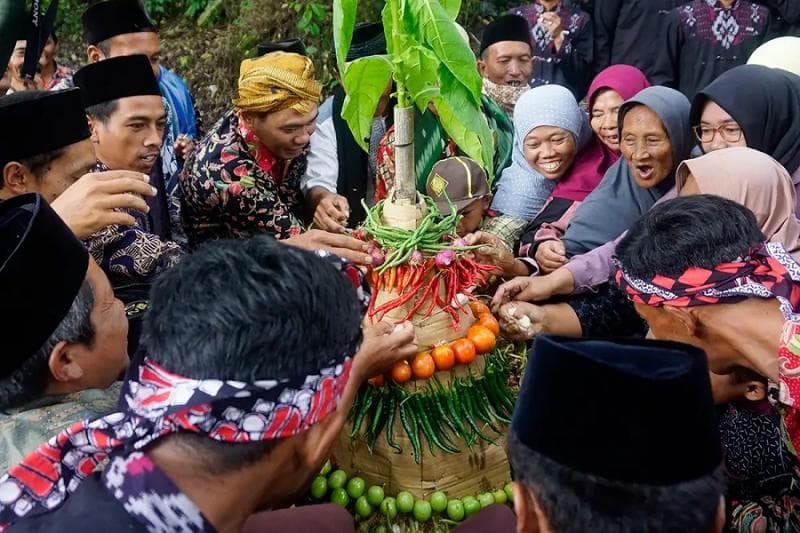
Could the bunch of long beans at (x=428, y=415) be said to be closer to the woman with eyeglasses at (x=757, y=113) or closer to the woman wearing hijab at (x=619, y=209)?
the woman wearing hijab at (x=619, y=209)

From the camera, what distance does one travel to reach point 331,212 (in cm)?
345

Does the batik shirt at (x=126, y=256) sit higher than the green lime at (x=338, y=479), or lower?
higher

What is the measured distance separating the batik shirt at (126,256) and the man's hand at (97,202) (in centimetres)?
26

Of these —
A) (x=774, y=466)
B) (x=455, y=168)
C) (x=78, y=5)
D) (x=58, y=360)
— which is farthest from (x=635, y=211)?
(x=78, y=5)

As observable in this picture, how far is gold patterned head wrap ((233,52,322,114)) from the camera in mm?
3227

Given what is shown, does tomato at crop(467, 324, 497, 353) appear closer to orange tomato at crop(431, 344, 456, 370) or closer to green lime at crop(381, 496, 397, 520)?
orange tomato at crop(431, 344, 456, 370)

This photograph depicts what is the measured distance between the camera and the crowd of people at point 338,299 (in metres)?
1.25

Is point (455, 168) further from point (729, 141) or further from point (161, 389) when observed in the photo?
point (161, 389)

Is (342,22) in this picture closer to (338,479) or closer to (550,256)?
(338,479)

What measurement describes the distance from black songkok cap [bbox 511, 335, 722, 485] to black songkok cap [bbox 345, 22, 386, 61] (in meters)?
3.09

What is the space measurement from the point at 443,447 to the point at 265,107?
183 cm

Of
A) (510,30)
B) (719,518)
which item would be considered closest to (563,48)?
(510,30)

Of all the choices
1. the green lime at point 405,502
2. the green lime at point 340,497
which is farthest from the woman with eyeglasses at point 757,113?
the green lime at point 340,497

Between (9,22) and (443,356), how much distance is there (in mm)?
2371
